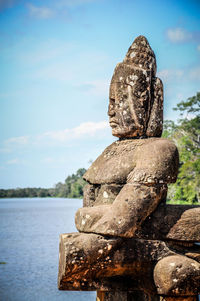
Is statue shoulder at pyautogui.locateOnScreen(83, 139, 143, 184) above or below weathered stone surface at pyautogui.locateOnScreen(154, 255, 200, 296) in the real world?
above

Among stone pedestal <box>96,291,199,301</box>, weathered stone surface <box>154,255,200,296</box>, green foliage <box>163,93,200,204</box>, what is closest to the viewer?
weathered stone surface <box>154,255,200,296</box>

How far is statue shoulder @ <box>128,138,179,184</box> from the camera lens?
153 inches

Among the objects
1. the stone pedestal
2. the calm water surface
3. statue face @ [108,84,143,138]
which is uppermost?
statue face @ [108,84,143,138]

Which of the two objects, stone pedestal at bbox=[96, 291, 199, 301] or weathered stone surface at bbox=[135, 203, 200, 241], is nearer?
weathered stone surface at bbox=[135, 203, 200, 241]

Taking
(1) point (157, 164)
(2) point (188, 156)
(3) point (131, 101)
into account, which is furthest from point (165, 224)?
(2) point (188, 156)

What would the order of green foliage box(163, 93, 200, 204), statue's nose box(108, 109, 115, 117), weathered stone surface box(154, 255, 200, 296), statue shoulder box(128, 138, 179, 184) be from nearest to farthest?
weathered stone surface box(154, 255, 200, 296)
statue shoulder box(128, 138, 179, 184)
statue's nose box(108, 109, 115, 117)
green foliage box(163, 93, 200, 204)

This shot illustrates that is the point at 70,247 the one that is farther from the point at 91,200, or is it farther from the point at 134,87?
the point at 134,87

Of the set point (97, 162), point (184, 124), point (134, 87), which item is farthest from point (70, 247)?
point (184, 124)

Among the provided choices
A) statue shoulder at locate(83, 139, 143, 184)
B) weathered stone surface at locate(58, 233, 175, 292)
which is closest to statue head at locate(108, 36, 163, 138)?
statue shoulder at locate(83, 139, 143, 184)

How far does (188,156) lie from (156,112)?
27385mm

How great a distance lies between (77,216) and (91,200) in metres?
0.41

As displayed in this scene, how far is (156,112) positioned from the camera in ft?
14.3

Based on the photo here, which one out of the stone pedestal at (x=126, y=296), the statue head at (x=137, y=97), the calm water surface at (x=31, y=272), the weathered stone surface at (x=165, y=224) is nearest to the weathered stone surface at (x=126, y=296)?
the stone pedestal at (x=126, y=296)

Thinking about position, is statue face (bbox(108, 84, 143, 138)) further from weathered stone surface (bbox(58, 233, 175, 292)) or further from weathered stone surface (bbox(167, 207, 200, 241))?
weathered stone surface (bbox(58, 233, 175, 292))
